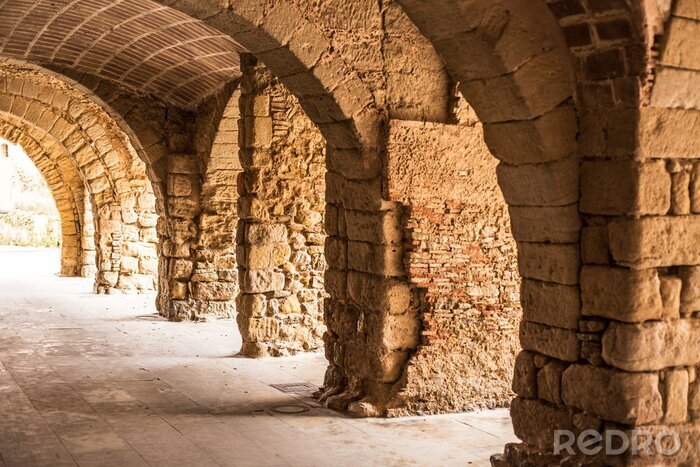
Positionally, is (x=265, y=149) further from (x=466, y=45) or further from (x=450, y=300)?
(x=466, y=45)

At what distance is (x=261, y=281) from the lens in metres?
7.92

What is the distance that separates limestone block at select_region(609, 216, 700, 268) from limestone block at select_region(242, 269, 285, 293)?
15.5 feet

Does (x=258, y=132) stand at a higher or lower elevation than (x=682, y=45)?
higher

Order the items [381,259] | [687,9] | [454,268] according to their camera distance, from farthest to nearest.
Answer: [454,268], [381,259], [687,9]

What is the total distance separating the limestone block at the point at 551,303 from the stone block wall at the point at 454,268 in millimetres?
1605

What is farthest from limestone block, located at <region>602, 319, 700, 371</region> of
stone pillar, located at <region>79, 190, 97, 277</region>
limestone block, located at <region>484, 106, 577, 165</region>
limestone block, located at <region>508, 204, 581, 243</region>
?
stone pillar, located at <region>79, 190, 97, 277</region>

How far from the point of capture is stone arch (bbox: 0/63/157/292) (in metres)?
13.1

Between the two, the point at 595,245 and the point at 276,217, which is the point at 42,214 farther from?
the point at 595,245

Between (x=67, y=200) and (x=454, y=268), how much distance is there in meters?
12.2

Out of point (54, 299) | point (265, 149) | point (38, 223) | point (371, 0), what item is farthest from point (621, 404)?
point (38, 223)

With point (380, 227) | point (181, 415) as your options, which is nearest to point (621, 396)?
point (380, 227)

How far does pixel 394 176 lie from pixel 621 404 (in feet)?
8.12

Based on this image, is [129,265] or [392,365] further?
[129,265]

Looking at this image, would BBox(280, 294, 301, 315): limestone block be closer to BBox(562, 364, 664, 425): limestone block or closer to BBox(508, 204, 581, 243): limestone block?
BBox(508, 204, 581, 243): limestone block
